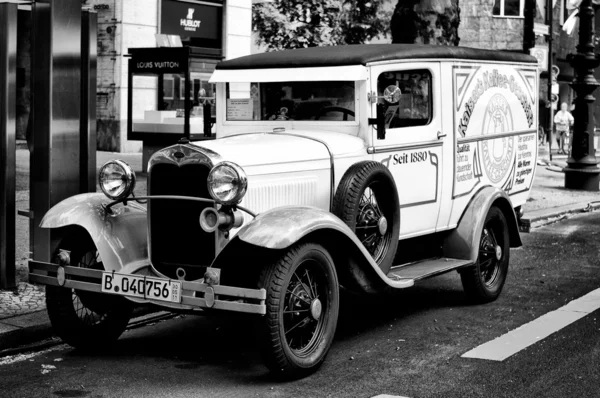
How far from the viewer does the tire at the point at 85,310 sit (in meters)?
6.15

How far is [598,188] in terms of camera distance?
718 inches

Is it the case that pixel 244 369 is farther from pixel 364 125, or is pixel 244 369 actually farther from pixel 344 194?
pixel 364 125

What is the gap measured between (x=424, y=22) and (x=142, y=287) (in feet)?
29.1

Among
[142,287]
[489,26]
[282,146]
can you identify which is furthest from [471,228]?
[489,26]

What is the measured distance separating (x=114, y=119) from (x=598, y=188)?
9.79 m

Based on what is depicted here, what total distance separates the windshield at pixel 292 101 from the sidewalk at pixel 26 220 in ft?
6.87

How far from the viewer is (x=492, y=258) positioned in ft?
26.3

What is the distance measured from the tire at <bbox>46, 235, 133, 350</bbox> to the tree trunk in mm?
8193

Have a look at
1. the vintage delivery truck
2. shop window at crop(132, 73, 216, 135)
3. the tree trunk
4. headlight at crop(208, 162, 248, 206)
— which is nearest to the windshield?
the vintage delivery truck

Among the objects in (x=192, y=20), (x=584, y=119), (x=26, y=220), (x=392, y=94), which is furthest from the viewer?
(x=192, y=20)

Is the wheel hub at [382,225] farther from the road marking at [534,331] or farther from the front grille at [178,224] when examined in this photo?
the front grille at [178,224]

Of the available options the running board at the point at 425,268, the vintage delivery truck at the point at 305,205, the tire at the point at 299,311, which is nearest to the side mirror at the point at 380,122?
the vintage delivery truck at the point at 305,205

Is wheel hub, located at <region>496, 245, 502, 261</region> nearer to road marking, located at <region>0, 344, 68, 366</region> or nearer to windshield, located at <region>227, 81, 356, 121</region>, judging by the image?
windshield, located at <region>227, 81, 356, 121</region>

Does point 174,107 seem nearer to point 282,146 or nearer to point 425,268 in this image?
point 425,268
